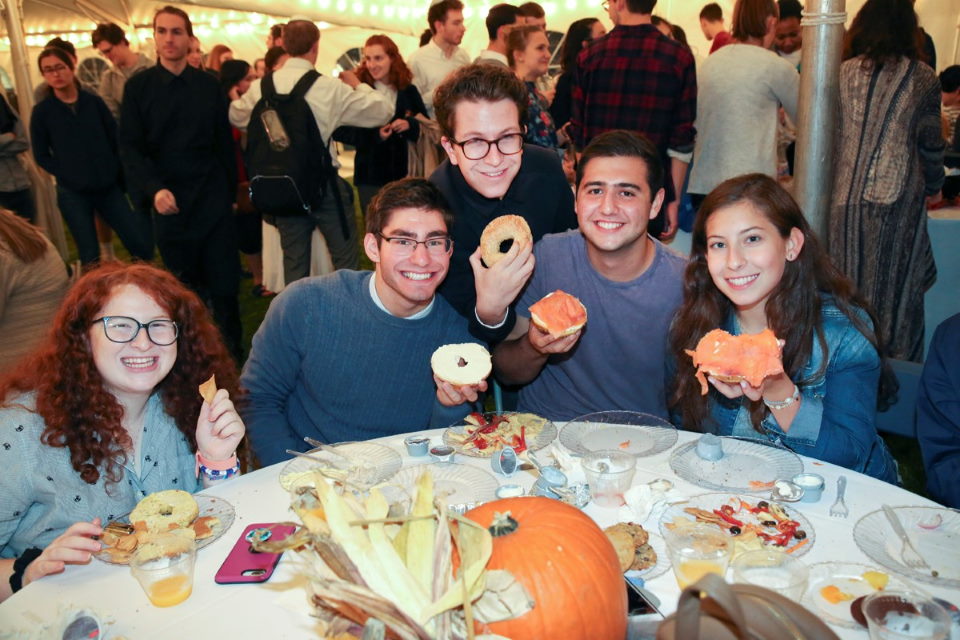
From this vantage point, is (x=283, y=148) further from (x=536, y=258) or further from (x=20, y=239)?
(x=536, y=258)

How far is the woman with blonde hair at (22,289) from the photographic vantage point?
333 cm

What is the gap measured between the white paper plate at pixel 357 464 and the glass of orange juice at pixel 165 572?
45 cm

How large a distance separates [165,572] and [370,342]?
140 cm

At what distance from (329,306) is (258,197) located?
119 inches

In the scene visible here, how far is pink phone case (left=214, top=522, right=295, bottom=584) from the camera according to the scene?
67.6 inches

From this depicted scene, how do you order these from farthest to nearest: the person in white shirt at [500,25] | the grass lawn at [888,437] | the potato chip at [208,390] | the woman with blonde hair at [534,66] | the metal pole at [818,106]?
the person in white shirt at [500,25] < the woman with blonde hair at [534,66] < the grass lawn at [888,437] < the metal pole at [818,106] < the potato chip at [208,390]

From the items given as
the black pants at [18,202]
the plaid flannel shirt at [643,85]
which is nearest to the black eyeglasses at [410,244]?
the plaid flannel shirt at [643,85]

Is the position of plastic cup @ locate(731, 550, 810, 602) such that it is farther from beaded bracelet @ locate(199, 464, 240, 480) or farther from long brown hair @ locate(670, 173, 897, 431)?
beaded bracelet @ locate(199, 464, 240, 480)

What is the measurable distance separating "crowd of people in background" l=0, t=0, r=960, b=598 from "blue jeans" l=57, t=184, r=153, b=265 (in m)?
0.97

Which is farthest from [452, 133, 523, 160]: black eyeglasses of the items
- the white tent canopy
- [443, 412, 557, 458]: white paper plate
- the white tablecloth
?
the white tent canopy

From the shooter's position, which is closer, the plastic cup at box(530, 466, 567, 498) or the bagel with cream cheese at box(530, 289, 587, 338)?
the plastic cup at box(530, 466, 567, 498)

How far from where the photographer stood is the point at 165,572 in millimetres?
1662

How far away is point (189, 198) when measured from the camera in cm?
554

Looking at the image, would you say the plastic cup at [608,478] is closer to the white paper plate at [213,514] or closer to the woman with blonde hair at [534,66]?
the white paper plate at [213,514]
